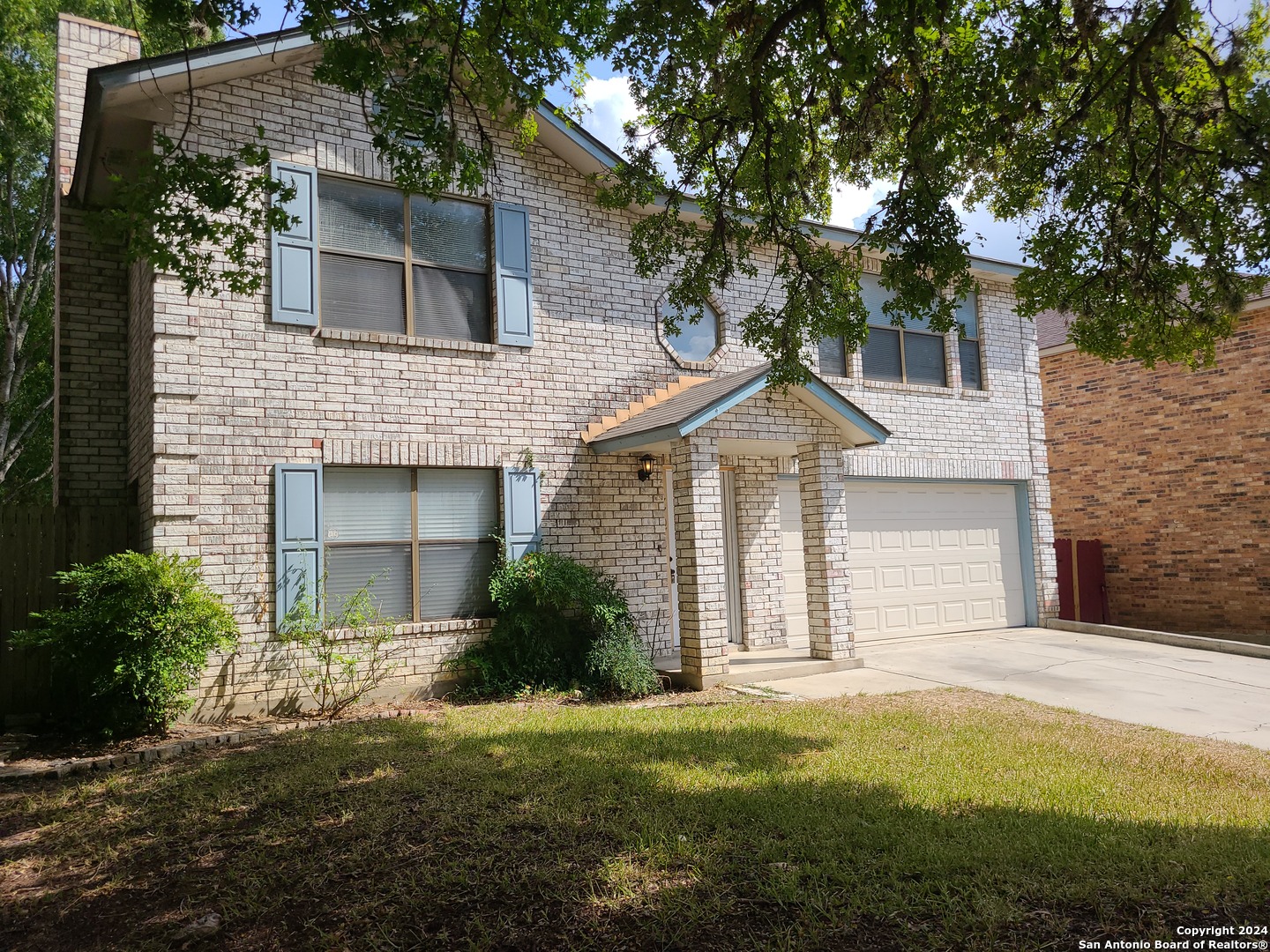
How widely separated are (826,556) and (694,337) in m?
3.41

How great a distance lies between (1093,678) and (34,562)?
36.8ft

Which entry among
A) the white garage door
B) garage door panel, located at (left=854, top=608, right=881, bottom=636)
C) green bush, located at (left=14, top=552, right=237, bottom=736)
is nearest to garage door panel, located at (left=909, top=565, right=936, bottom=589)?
the white garage door

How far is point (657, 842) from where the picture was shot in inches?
170

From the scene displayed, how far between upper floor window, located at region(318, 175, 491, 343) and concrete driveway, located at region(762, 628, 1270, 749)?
18.2 feet

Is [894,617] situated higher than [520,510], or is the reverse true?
[520,510]

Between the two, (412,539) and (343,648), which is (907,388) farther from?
(343,648)

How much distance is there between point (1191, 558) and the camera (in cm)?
1491

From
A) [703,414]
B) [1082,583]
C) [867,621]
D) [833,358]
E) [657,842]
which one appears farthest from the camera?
[1082,583]

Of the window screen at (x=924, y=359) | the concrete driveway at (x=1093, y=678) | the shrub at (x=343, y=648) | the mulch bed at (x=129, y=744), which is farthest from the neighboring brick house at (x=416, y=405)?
the window screen at (x=924, y=359)

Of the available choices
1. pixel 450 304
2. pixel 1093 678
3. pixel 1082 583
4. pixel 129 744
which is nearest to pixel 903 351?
pixel 1093 678

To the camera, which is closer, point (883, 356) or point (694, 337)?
point (694, 337)

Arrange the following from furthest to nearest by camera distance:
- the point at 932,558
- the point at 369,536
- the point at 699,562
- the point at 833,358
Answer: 1. the point at 932,558
2. the point at 833,358
3. the point at 699,562
4. the point at 369,536

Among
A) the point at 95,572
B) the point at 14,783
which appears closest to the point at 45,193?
the point at 95,572

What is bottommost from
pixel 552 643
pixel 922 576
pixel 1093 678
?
pixel 1093 678
